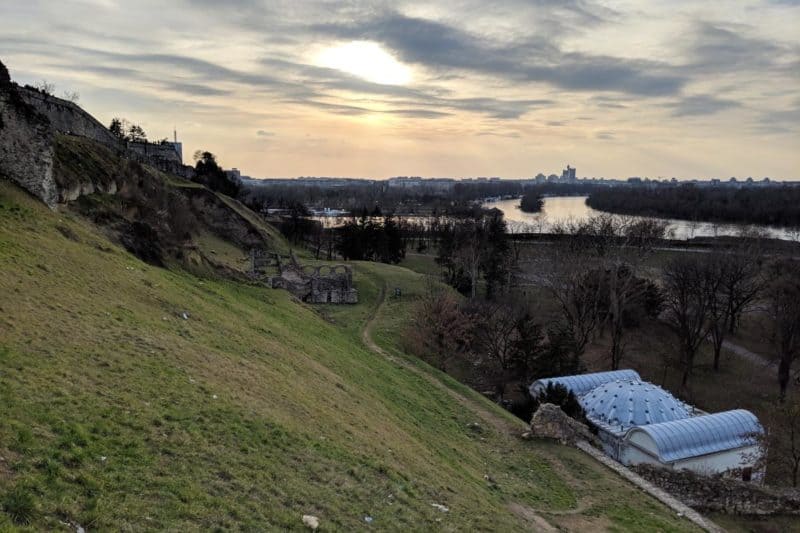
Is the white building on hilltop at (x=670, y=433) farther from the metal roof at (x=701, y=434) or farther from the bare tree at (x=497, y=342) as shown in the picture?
the bare tree at (x=497, y=342)

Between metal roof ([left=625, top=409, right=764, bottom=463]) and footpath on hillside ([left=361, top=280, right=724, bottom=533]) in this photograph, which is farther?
metal roof ([left=625, top=409, right=764, bottom=463])

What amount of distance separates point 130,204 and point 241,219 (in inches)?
1035

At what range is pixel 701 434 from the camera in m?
21.3

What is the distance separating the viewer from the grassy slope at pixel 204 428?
7332 mm

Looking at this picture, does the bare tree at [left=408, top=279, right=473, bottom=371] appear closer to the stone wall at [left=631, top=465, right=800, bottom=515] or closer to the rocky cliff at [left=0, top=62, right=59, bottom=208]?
the stone wall at [left=631, top=465, right=800, bottom=515]

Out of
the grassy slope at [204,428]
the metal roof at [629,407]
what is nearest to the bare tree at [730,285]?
the metal roof at [629,407]

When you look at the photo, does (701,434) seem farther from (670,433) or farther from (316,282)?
(316,282)

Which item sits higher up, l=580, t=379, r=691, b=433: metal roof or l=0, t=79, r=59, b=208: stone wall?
l=0, t=79, r=59, b=208: stone wall

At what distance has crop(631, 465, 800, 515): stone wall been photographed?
1748 cm

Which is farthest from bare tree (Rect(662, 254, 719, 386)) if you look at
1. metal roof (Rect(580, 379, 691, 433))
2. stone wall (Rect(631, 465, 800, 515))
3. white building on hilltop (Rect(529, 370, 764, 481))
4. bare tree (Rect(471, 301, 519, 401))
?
stone wall (Rect(631, 465, 800, 515))

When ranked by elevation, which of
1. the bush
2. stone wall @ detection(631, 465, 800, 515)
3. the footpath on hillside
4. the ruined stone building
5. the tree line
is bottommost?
stone wall @ detection(631, 465, 800, 515)

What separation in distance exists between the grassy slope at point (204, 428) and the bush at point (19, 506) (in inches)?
1.7

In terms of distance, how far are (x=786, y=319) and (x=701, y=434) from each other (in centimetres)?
1605

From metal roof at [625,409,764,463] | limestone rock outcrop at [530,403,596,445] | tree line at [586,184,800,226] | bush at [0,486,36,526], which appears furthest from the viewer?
tree line at [586,184,800,226]
